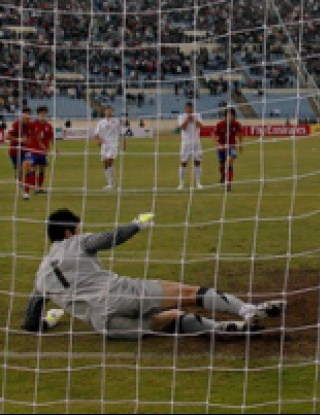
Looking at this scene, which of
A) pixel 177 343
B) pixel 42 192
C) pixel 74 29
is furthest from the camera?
pixel 42 192

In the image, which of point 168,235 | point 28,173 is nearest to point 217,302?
point 168,235

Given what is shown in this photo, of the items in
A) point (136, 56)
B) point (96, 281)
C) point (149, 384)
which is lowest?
point (149, 384)

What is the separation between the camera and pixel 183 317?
30.9ft

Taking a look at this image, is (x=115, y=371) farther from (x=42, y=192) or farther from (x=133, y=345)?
(x=42, y=192)

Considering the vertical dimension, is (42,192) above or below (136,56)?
below

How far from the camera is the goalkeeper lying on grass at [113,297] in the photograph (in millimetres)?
9422

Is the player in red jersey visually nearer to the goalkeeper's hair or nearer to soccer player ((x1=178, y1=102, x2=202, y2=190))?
soccer player ((x1=178, y1=102, x2=202, y2=190))

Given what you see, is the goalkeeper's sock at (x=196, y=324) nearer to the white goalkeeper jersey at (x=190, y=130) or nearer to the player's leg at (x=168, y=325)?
the player's leg at (x=168, y=325)

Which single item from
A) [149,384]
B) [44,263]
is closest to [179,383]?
[149,384]

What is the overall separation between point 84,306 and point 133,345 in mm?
560

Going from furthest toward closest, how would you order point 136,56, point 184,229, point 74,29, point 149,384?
point 136,56 → point 74,29 → point 184,229 → point 149,384

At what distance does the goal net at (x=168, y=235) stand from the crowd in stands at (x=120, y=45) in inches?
3.8

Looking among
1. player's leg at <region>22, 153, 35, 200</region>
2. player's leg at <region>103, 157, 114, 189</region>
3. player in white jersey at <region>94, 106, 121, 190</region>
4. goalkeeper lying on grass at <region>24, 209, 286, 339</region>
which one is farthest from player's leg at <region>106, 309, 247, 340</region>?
player in white jersey at <region>94, 106, 121, 190</region>

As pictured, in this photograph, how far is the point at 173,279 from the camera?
12031 mm
